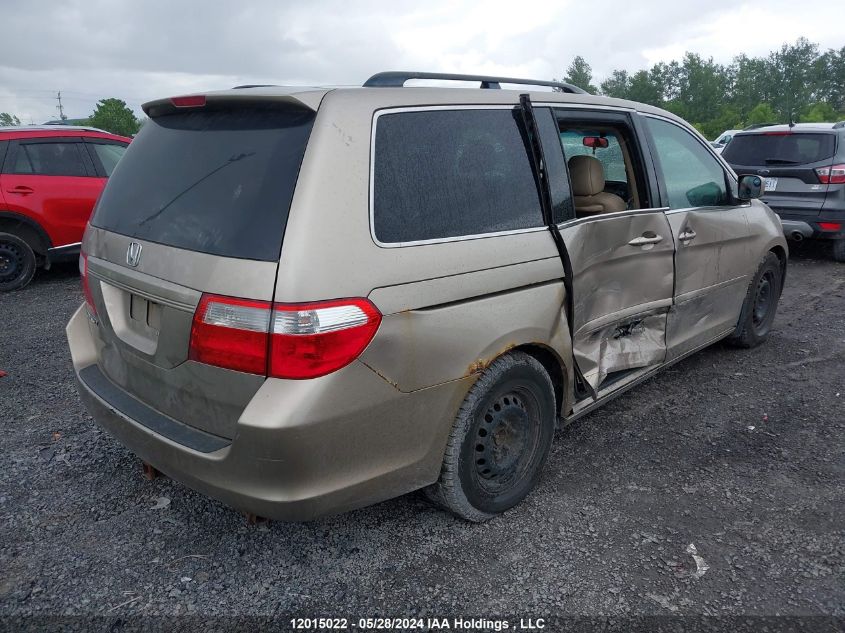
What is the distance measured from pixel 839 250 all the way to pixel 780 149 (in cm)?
152

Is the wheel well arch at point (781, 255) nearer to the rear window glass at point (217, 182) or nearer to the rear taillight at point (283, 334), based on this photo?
the rear taillight at point (283, 334)

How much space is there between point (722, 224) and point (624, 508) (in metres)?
2.18

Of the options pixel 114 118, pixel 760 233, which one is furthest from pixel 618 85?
pixel 760 233

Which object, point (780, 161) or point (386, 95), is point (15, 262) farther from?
point (780, 161)

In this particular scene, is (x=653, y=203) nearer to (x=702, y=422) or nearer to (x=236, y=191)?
(x=702, y=422)

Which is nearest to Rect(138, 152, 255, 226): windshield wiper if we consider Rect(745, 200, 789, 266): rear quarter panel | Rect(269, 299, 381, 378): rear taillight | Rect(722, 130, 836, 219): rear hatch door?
Rect(269, 299, 381, 378): rear taillight

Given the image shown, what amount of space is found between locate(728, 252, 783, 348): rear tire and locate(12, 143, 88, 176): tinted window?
23.6ft

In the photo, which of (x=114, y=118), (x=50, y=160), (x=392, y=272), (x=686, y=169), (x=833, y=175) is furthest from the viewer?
(x=114, y=118)

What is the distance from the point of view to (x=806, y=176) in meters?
8.10

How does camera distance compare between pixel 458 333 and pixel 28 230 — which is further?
pixel 28 230

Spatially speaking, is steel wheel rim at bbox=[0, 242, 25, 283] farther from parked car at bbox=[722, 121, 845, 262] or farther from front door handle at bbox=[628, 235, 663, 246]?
parked car at bbox=[722, 121, 845, 262]

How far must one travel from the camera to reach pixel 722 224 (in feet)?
13.9

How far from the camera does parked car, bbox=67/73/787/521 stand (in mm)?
2113

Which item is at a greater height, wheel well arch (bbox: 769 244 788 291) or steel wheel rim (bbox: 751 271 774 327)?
wheel well arch (bbox: 769 244 788 291)
